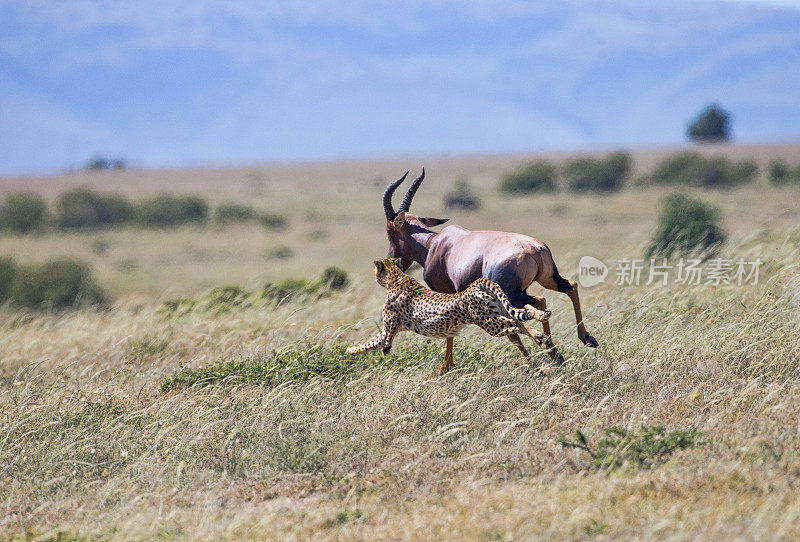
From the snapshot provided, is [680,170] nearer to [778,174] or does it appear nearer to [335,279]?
[778,174]

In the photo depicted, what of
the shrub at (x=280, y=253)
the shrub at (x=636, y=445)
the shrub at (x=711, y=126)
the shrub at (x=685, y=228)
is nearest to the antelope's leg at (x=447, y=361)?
the shrub at (x=636, y=445)

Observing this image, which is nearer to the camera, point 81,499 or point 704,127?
point 81,499

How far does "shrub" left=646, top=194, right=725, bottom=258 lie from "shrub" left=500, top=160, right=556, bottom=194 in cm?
3060

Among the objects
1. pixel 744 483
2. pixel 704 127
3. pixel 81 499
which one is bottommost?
pixel 81 499

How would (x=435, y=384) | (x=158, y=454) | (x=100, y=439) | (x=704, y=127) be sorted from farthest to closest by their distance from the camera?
1. (x=704, y=127)
2. (x=435, y=384)
3. (x=100, y=439)
4. (x=158, y=454)

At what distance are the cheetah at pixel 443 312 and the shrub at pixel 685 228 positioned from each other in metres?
7.52

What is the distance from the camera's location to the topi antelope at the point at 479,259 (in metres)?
6.63

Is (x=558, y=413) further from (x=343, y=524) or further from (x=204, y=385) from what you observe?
(x=204, y=385)

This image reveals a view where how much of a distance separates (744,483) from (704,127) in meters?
92.4

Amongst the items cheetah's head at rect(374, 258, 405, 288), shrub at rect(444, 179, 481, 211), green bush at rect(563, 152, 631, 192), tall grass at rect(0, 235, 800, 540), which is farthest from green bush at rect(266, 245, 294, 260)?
cheetah's head at rect(374, 258, 405, 288)

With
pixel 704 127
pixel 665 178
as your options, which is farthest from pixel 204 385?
pixel 704 127

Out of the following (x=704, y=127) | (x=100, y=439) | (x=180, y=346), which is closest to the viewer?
(x=100, y=439)

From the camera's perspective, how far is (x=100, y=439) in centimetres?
668

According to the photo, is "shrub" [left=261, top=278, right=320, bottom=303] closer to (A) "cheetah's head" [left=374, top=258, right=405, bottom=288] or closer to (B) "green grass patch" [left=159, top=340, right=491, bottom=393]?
(B) "green grass patch" [left=159, top=340, right=491, bottom=393]
